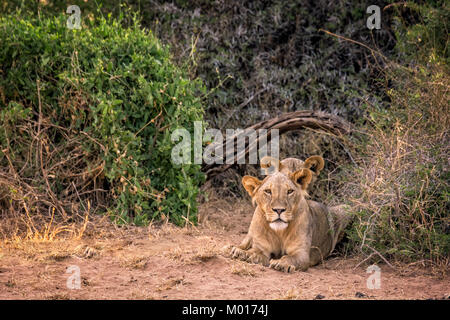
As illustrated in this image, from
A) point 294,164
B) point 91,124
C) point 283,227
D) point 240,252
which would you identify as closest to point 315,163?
point 294,164

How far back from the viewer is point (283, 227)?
556 centimetres

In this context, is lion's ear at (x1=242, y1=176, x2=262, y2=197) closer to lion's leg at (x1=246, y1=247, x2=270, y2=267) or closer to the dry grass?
lion's leg at (x1=246, y1=247, x2=270, y2=267)

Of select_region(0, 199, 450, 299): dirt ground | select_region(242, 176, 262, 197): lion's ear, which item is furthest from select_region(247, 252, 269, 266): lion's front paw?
select_region(242, 176, 262, 197): lion's ear

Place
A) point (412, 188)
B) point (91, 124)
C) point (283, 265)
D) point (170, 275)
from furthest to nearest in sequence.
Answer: point (91, 124) < point (412, 188) < point (283, 265) < point (170, 275)

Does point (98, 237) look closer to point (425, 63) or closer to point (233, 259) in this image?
point (233, 259)

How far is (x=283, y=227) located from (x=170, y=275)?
1.14m

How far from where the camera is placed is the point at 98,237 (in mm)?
6375

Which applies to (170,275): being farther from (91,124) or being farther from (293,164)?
(91,124)

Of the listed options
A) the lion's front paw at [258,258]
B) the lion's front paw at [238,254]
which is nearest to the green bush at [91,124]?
the lion's front paw at [238,254]

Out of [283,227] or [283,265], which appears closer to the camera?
[283,265]

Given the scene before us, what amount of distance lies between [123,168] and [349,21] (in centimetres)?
490

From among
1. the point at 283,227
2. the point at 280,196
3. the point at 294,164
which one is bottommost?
the point at 283,227

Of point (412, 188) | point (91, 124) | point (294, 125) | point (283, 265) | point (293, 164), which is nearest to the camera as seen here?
point (283, 265)

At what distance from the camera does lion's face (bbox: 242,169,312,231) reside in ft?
18.1
